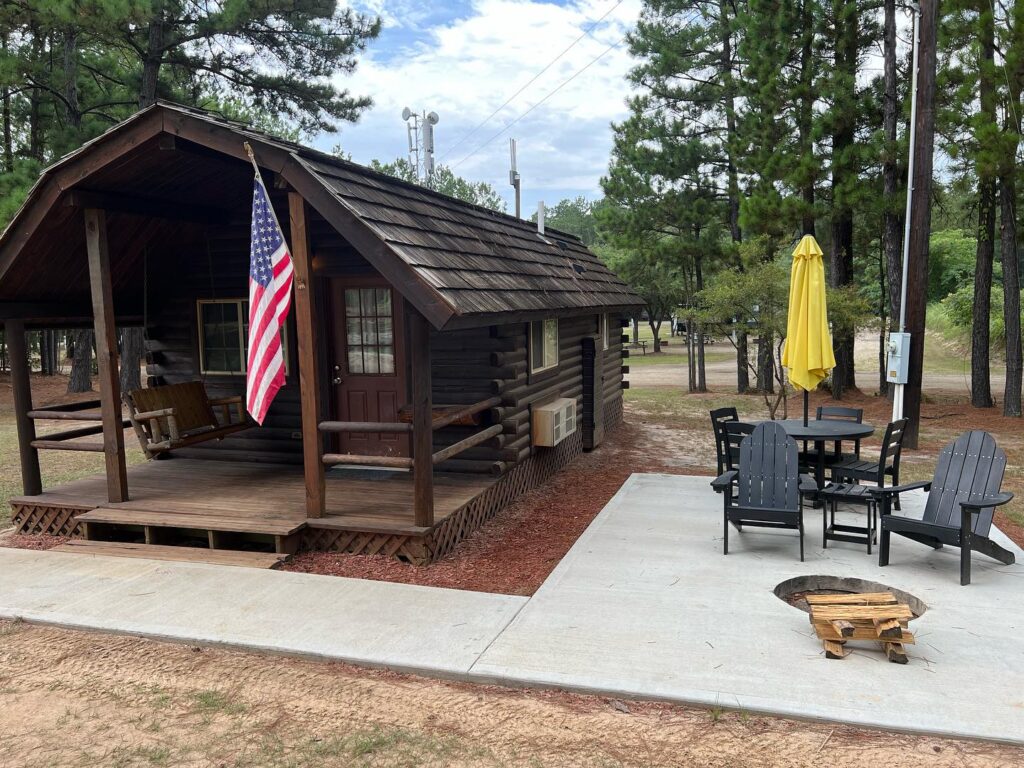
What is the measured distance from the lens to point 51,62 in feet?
56.5

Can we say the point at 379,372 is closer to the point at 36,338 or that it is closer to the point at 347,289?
the point at 347,289

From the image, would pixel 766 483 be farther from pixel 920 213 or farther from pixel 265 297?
pixel 920 213

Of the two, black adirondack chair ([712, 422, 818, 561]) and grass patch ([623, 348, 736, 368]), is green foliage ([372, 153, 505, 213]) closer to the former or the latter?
grass patch ([623, 348, 736, 368])

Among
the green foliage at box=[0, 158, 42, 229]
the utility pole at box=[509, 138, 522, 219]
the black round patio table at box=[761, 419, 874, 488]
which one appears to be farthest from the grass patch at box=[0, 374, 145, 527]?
the black round patio table at box=[761, 419, 874, 488]

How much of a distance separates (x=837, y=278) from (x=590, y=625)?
15.2 metres

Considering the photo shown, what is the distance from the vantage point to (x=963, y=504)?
5426 mm

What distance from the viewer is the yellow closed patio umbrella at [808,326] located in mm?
7895

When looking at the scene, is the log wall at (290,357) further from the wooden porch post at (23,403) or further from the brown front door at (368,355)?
the wooden porch post at (23,403)

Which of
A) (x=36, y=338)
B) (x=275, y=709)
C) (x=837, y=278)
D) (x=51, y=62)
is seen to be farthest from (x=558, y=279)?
(x=36, y=338)

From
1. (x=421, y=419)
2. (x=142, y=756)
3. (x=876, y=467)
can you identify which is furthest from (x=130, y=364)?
(x=876, y=467)

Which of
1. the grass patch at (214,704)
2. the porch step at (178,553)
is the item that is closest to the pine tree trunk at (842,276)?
the porch step at (178,553)

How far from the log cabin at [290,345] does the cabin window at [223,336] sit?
26mm

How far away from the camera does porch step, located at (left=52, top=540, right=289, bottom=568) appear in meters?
6.11

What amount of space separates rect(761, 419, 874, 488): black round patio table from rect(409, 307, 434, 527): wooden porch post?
355 centimetres
